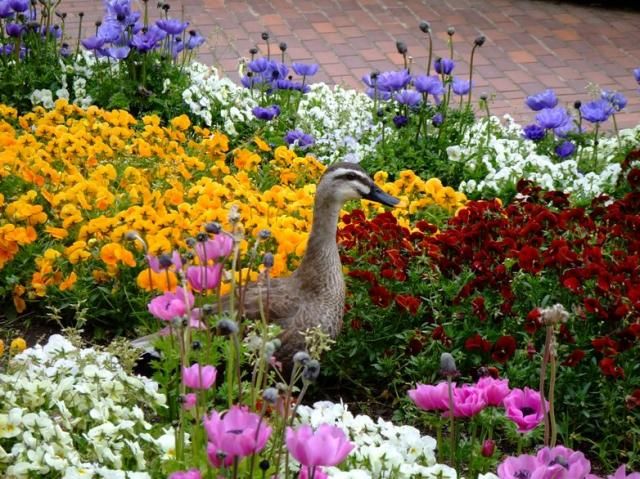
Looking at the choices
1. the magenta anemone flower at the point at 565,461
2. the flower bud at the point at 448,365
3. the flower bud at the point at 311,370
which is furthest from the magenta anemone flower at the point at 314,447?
the magenta anemone flower at the point at 565,461

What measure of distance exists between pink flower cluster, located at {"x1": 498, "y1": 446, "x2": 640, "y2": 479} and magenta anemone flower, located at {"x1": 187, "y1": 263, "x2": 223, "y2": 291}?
74cm

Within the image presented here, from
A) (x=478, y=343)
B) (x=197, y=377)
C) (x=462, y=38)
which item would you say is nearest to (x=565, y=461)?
(x=197, y=377)

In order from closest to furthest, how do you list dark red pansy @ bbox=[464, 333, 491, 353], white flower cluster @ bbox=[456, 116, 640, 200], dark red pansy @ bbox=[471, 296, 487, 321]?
dark red pansy @ bbox=[464, 333, 491, 353] → dark red pansy @ bbox=[471, 296, 487, 321] → white flower cluster @ bbox=[456, 116, 640, 200]

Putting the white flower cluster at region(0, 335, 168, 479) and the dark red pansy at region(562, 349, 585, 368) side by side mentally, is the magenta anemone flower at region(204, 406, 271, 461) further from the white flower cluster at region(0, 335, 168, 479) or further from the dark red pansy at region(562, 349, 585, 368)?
the dark red pansy at region(562, 349, 585, 368)

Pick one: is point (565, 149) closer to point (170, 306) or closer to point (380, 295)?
point (380, 295)

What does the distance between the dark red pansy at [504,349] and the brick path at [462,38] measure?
4.18 m

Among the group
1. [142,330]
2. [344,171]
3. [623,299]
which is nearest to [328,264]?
[344,171]

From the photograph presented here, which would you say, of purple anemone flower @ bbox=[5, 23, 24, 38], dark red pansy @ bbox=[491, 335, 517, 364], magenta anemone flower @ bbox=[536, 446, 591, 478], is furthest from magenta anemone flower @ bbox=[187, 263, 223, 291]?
purple anemone flower @ bbox=[5, 23, 24, 38]

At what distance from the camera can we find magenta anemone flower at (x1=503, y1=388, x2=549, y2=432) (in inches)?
105

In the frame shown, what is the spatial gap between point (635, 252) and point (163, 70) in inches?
132

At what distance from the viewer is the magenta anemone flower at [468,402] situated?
8.88ft

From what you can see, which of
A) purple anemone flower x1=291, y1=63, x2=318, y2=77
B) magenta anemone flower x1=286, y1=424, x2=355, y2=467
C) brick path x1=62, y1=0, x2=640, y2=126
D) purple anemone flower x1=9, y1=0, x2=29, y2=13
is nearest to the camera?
magenta anemone flower x1=286, y1=424, x2=355, y2=467

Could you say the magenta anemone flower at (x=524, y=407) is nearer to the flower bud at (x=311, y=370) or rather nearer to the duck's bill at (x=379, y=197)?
the flower bud at (x=311, y=370)

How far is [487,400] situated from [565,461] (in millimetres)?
384
